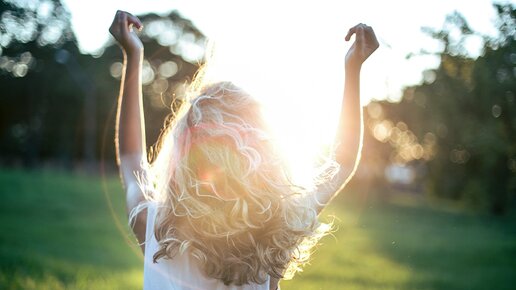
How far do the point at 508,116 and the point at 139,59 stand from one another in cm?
407

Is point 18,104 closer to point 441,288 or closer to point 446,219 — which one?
point 446,219

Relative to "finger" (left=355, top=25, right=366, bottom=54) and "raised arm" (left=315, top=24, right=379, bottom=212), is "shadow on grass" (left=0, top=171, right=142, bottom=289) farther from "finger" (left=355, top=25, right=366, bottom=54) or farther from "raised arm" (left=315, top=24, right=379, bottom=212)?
"finger" (left=355, top=25, right=366, bottom=54)

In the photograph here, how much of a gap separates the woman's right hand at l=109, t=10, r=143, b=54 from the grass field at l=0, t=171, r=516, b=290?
169 cm

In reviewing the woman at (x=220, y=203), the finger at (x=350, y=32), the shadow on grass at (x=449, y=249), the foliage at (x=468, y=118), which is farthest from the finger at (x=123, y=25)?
the shadow on grass at (x=449, y=249)

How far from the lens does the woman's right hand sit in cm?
212

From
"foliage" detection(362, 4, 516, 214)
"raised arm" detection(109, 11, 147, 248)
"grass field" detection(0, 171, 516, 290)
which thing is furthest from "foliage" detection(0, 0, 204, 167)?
"raised arm" detection(109, 11, 147, 248)

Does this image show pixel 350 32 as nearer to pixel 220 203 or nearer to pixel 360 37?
pixel 360 37

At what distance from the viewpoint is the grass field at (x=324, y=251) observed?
8.56 metres

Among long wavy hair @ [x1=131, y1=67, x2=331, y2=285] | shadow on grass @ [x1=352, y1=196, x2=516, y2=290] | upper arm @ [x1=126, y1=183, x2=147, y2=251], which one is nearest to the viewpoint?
long wavy hair @ [x1=131, y1=67, x2=331, y2=285]

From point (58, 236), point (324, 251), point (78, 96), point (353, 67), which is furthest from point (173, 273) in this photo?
point (78, 96)

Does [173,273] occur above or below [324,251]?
above

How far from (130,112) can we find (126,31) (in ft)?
0.83

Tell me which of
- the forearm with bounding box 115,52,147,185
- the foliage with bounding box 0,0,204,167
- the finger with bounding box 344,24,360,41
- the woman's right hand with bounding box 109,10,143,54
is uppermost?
the finger with bounding box 344,24,360,41

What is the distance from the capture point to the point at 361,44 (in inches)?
80.7
